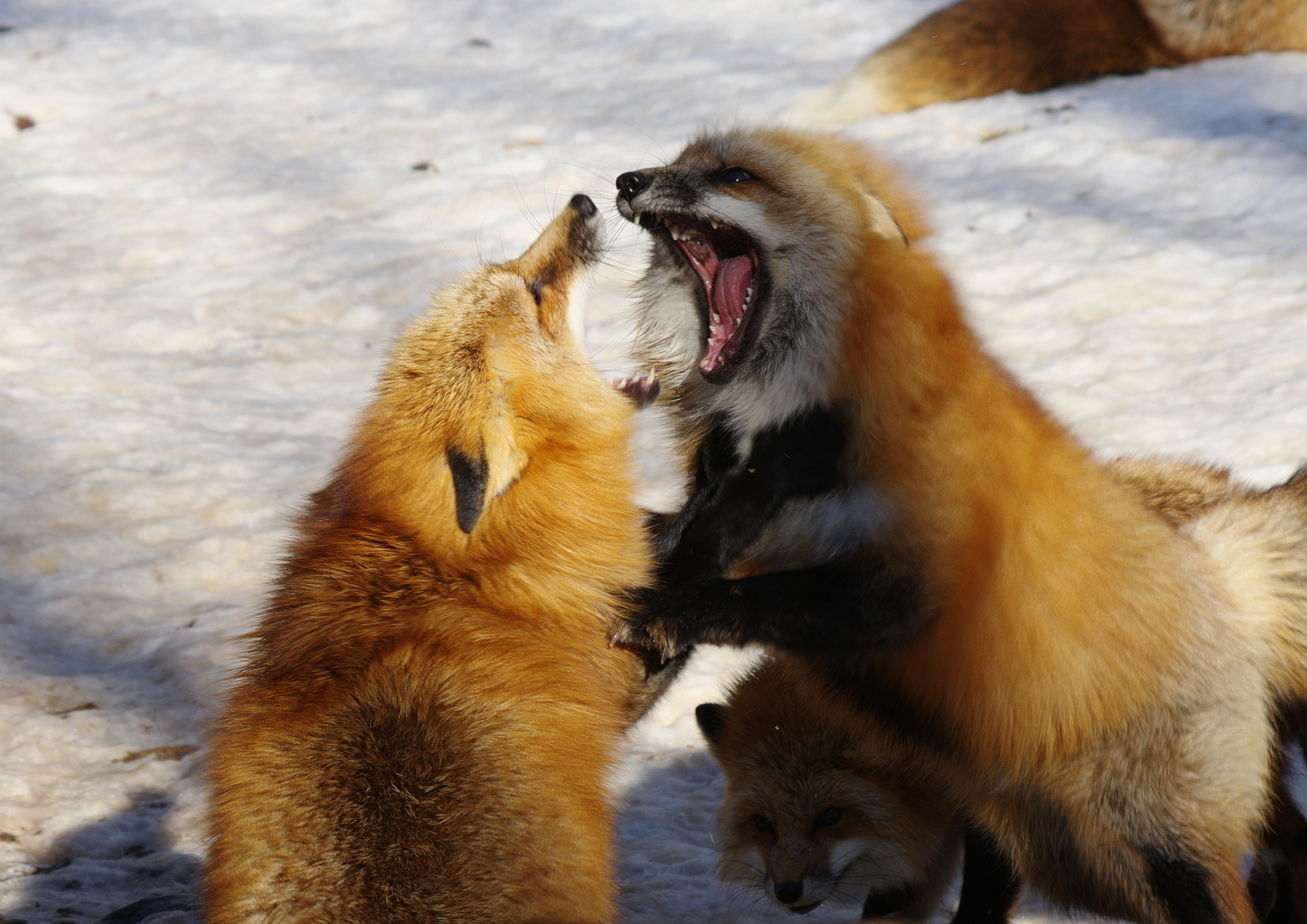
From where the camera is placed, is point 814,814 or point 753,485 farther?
point 814,814

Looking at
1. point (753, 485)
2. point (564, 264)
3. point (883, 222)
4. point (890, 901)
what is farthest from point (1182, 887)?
point (564, 264)

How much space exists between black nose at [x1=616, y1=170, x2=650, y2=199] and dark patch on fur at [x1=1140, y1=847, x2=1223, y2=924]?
1.96m

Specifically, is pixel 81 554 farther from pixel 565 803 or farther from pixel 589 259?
pixel 565 803

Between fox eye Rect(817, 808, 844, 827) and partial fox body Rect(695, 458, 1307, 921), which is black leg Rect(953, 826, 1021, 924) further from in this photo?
fox eye Rect(817, 808, 844, 827)

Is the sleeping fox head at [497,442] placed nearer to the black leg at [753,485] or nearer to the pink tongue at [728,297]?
the black leg at [753,485]

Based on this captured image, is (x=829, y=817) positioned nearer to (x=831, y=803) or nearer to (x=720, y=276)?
(x=831, y=803)

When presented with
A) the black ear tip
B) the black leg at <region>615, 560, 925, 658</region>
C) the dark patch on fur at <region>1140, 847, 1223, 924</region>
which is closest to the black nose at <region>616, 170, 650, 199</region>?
the black leg at <region>615, 560, 925, 658</region>

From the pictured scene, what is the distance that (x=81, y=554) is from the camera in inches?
184

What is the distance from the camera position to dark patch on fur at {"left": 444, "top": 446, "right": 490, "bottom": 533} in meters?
2.71

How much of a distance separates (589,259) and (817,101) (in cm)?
491

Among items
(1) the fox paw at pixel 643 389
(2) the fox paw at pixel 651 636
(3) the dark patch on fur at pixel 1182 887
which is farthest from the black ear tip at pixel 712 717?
(3) the dark patch on fur at pixel 1182 887

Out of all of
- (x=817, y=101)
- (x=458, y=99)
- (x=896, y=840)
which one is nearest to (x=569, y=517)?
(x=896, y=840)

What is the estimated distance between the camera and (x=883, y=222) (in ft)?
9.39

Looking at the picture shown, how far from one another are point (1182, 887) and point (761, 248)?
176 centimetres
